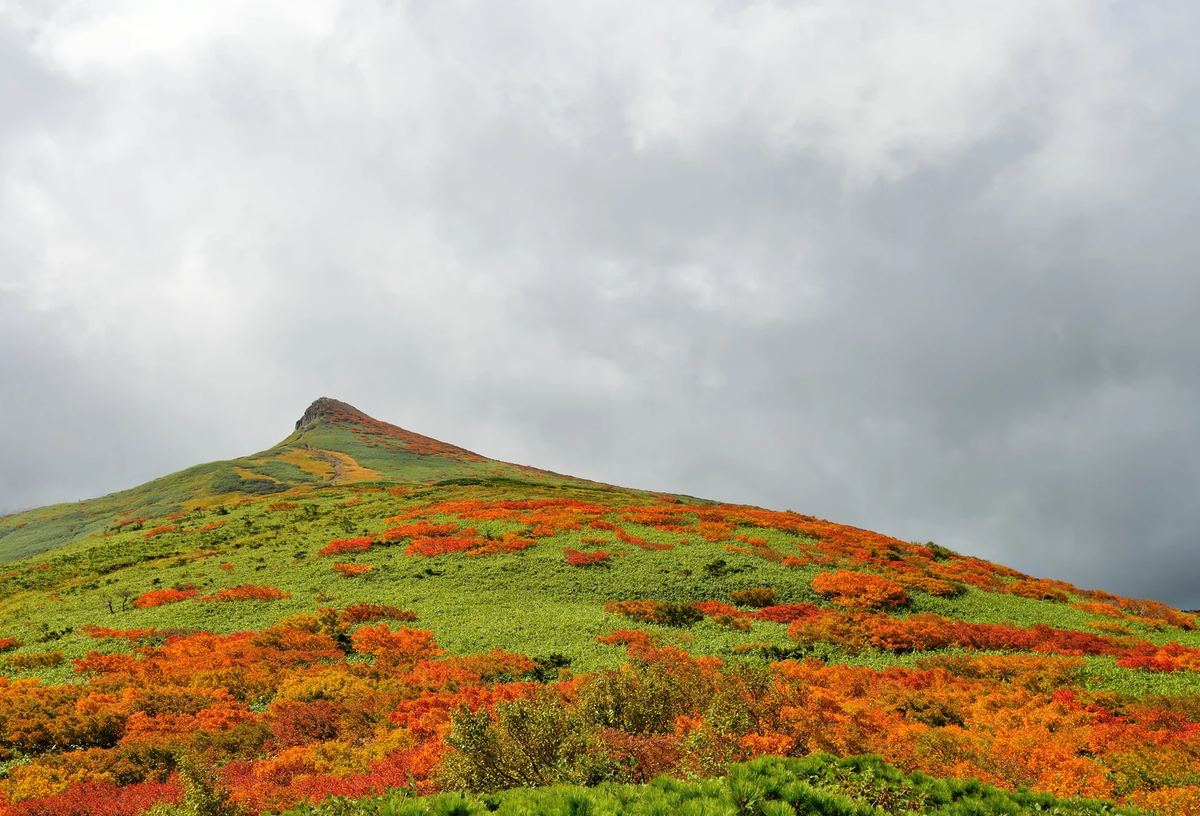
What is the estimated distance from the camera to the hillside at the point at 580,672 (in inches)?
447

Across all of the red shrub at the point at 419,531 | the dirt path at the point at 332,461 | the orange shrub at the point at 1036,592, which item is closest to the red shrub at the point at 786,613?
the orange shrub at the point at 1036,592

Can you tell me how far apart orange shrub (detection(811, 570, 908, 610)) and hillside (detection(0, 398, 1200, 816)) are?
0.15 m

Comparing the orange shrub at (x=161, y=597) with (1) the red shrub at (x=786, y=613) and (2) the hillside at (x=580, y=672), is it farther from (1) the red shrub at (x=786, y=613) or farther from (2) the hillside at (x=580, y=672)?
(1) the red shrub at (x=786, y=613)

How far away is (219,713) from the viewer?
17.0 meters

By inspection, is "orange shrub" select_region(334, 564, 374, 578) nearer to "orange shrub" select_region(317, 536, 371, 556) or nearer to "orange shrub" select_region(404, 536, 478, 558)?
"orange shrub" select_region(404, 536, 478, 558)

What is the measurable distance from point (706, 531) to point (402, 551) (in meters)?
21.7

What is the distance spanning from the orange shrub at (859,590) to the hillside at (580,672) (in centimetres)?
15

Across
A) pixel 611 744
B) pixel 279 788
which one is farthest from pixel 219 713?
pixel 611 744

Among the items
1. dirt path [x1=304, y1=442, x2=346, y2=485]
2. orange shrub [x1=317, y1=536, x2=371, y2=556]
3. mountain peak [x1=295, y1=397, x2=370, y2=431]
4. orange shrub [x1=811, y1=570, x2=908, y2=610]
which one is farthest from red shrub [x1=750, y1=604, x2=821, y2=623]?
mountain peak [x1=295, y1=397, x2=370, y2=431]

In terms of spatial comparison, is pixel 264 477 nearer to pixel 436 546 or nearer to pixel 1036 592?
pixel 436 546

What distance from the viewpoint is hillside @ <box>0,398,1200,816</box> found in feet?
37.2

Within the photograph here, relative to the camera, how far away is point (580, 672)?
19656 millimetres

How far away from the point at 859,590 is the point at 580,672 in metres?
17.6

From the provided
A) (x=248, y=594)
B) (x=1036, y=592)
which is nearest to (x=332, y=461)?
(x=248, y=594)
